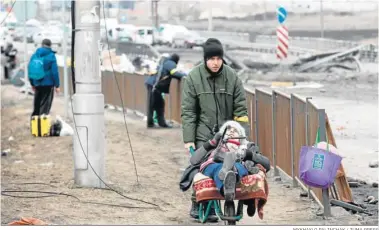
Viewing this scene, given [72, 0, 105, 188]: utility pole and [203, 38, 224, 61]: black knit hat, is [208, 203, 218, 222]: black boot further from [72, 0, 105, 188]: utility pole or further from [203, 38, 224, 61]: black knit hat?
[72, 0, 105, 188]: utility pole

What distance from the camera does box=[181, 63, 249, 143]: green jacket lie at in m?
9.72

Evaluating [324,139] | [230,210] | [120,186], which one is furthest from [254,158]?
[120,186]

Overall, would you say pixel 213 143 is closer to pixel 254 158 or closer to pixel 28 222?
A: pixel 254 158

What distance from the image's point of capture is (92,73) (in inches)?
477

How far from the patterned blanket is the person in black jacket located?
1104 cm

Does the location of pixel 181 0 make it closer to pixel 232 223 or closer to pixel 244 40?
pixel 244 40

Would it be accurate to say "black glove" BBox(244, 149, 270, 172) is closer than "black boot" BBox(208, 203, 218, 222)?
Yes

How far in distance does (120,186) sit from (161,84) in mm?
8220

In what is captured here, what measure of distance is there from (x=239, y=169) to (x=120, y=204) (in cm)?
252

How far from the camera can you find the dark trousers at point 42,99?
790 inches

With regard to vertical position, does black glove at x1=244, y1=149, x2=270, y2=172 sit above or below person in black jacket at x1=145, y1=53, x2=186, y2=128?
above

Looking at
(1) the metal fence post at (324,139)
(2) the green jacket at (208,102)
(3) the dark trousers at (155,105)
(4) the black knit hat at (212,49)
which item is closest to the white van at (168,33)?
(3) the dark trousers at (155,105)

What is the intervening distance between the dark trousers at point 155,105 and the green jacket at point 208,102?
36.3 feet

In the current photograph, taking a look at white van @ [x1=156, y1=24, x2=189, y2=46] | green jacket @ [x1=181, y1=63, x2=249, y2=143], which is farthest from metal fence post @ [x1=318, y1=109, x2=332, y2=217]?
white van @ [x1=156, y1=24, x2=189, y2=46]
